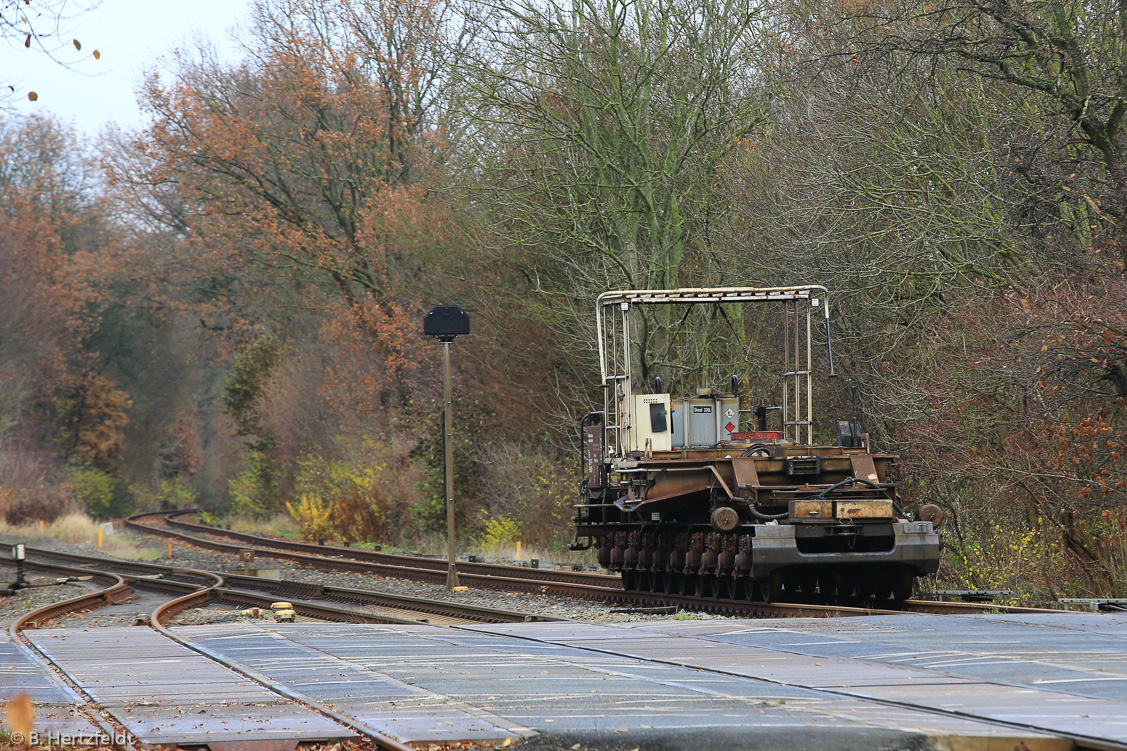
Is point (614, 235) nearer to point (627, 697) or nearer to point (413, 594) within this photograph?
point (413, 594)

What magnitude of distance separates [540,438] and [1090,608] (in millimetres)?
18343

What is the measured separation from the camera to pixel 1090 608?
12.0 m

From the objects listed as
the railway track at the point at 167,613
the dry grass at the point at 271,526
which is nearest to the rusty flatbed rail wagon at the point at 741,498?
the railway track at the point at 167,613

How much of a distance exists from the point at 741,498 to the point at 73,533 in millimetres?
29960

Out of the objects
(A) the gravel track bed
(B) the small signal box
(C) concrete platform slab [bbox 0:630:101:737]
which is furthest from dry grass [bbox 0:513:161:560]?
(C) concrete platform slab [bbox 0:630:101:737]

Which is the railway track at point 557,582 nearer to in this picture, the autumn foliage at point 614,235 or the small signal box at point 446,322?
the autumn foliage at point 614,235

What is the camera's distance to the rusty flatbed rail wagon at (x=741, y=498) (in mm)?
13469

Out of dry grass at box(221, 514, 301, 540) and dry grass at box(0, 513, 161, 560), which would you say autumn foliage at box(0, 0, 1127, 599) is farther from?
dry grass at box(0, 513, 161, 560)

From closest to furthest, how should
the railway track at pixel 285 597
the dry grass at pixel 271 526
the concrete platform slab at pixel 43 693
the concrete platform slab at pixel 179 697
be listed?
the concrete platform slab at pixel 179 697 < the concrete platform slab at pixel 43 693 < the railway track at pixel 285 597 < the dry grass at pixel 271 526

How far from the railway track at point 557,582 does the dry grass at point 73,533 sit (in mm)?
2232

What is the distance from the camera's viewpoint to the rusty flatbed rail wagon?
44.2 feet

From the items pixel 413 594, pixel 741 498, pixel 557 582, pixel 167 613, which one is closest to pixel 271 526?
pixel 413 594

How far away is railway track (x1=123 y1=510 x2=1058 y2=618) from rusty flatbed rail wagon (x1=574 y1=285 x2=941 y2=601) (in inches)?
13.9

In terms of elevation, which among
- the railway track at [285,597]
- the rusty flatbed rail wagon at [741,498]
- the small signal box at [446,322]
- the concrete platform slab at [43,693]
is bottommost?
the railway track at [285,597]
